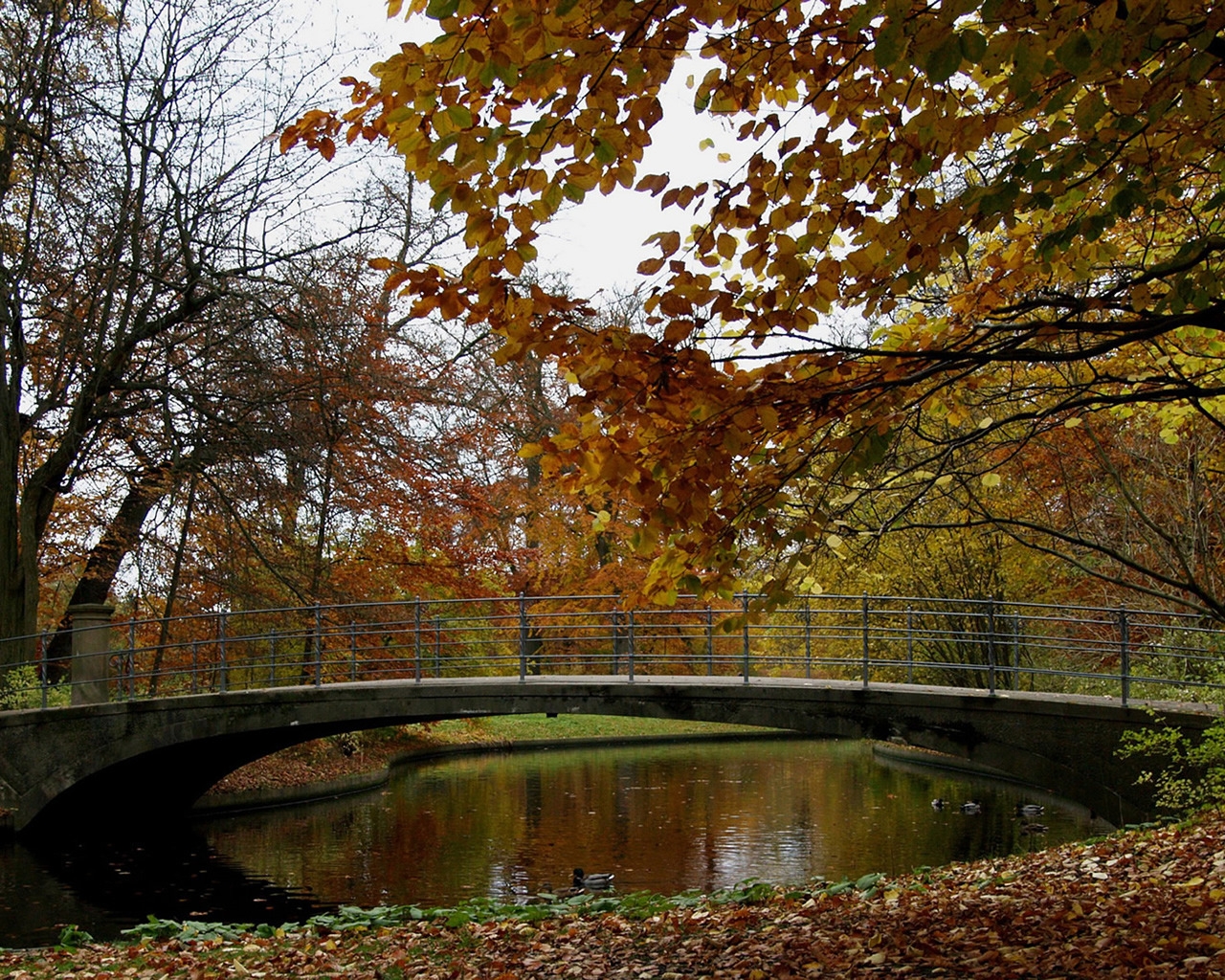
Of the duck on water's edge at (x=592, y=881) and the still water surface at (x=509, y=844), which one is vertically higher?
the duck on water's edge at (x=592, y=881)

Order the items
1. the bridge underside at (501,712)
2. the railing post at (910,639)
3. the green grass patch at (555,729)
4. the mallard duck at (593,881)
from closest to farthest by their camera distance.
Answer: the bridge underside at (501,712), the mallard duck at (593,881), the railing post at (910,639), the green grass patch at (555,729)

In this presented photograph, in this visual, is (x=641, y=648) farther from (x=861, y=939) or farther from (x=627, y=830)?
(x=861, y=939)

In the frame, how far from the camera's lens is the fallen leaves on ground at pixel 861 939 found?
5.29m

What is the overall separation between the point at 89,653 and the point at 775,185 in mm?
13784

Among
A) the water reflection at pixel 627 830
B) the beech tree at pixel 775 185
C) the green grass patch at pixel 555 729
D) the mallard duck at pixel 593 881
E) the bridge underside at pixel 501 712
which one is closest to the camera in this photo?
the beech tree at pixel 775 185

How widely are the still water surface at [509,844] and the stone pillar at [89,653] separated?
1942mm

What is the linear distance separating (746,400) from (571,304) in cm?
76

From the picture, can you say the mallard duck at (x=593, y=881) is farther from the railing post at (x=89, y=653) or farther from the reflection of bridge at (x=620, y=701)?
the railing post at (x=89, y=653)

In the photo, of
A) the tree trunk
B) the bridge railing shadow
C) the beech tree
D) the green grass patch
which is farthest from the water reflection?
the beech tree

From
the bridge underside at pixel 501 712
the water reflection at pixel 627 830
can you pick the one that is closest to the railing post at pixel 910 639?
the bridge underside at pixel 501 712

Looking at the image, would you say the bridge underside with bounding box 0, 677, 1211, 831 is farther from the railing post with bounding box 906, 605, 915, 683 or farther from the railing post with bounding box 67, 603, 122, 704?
the railing post with bounding box 906, 605, 915, 683

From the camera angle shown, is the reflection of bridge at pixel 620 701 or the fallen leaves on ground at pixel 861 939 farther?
the reflection of bridge at pixel 620 701

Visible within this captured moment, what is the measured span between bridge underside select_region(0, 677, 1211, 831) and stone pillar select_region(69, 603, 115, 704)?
50cm

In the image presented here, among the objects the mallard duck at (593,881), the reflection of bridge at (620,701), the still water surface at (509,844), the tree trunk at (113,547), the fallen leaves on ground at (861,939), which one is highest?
the tree trunk at (113,547)
